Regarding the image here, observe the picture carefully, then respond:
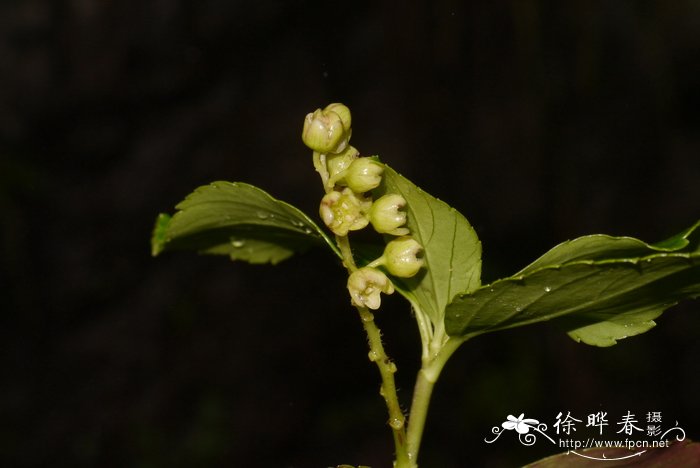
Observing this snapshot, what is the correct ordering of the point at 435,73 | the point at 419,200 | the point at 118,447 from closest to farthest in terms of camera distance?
the point at 419,200
the point at 435,73
the point at 118,447

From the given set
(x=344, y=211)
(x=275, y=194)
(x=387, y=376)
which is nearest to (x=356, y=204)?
(x=344, y=211)

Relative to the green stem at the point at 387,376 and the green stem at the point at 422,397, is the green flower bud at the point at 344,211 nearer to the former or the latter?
the green stem at the point at 387,376

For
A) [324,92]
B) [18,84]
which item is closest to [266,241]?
[18,84]

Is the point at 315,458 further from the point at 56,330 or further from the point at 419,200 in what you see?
the point at 419,200

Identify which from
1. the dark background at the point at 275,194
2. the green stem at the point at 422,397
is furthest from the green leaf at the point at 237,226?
the dark background at the point at 275,194

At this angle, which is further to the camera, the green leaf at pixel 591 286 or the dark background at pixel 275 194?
the dark background at pixel 275 194

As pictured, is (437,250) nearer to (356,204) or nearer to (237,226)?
(356,204)
